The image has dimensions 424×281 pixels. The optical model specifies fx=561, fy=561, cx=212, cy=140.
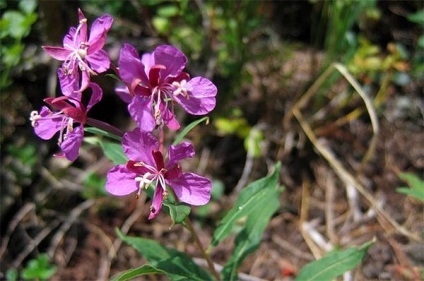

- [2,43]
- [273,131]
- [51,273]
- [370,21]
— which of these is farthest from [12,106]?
[370,21]

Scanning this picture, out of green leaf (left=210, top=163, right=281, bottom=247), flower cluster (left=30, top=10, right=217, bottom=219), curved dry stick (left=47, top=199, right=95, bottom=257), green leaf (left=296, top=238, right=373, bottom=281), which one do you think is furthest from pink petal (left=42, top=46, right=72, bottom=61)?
curved dry stick (left=47, top=199, right=95, bottom=257)

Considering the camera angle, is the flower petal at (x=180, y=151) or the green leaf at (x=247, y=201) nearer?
the flower petal at (x=180, y=151)

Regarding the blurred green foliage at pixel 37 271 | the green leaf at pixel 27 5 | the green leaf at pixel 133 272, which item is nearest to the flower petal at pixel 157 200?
the green leaf at pixel 133 272

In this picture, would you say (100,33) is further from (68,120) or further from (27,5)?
(27,5)

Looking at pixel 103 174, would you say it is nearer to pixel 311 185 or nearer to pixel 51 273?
pixel 51 273

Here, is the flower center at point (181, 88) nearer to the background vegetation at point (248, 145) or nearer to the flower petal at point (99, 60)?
the flower petal at point (99, 60)

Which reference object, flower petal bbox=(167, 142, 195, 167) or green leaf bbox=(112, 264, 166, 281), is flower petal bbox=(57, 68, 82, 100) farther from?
green leaf bbox=(112, 264, 166, 281)
